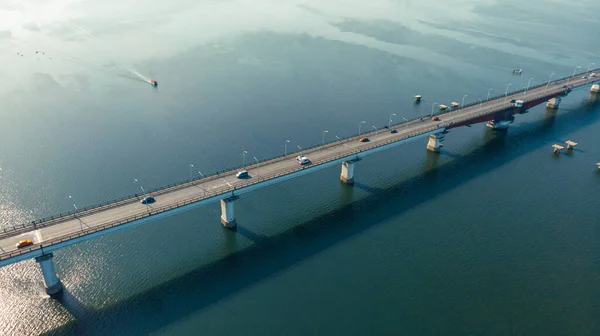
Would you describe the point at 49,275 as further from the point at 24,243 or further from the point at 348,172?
the point at 348,172

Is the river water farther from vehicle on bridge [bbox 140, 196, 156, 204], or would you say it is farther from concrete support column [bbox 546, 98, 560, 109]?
vehicle on bridge [bbox 140, 196, 156, 204]

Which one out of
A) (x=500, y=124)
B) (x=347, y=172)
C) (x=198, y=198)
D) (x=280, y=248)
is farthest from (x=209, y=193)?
(x=500, y=124)

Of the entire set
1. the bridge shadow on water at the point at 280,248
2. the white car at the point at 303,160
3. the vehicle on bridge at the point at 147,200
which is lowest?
the bridge shadow on water at the point at 280,248

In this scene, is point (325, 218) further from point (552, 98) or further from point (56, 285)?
point (552, 98)

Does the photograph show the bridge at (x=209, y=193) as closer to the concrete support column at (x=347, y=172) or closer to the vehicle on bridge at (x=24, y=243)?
the concrete support column at (x=347, y=172)

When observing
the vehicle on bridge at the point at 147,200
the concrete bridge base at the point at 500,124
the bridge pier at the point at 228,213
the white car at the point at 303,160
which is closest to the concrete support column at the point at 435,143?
the concrete bridge base at the point at 500,124

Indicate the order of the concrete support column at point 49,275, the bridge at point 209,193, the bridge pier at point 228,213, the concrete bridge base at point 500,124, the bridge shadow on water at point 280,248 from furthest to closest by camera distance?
the concrete bridge base at point 500,124
the bridge pier at point 228,213
the bridge at point 209,193
the bridge shadow on water at point 280,248
the concrete support column at point 49,275

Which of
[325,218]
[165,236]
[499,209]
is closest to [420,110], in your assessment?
[499,209]

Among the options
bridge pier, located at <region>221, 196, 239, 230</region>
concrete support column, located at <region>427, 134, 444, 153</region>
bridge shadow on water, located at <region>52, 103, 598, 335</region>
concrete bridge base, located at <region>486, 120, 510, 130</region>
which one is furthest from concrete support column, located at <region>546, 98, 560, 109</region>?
bridge pier, located at <region>221, 196, 239, 230</region>
